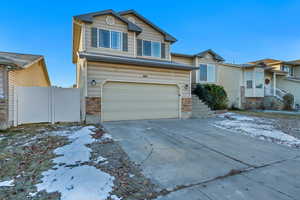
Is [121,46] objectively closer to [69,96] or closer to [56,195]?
[69,96]

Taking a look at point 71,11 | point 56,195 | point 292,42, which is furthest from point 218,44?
point 56,195

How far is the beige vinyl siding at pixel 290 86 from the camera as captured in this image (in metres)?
17.7

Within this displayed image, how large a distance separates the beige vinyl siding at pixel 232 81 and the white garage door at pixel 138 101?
10.0 m

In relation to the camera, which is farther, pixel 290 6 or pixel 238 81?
pixel 238 81

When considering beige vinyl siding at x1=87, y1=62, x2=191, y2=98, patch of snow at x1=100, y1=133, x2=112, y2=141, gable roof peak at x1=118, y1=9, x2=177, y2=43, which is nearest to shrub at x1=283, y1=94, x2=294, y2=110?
beige vinyl siding at x1=87, y1=62, x2=191, y2=98

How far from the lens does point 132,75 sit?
820 cm

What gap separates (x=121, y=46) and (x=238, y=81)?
A: 1295 centimetres

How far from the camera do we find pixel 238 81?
1588cm

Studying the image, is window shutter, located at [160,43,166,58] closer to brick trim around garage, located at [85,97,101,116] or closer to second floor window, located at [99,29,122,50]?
second floor window, located at [99,29,122,50]

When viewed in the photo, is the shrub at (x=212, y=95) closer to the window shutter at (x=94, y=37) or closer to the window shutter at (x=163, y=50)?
the window shutter at (x=163, y=50)

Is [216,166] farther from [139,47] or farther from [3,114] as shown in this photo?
[139,47]

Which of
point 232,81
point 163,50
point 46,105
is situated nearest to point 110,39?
point 163,50

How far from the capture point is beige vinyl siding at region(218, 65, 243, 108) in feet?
52.1

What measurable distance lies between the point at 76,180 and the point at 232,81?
57.9ft
